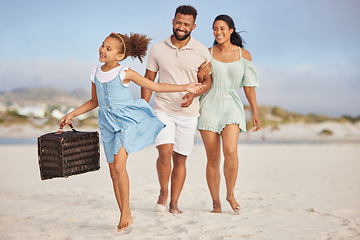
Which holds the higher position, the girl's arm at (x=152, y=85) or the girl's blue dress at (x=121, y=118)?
the girl's arm at (x=152, y=85)

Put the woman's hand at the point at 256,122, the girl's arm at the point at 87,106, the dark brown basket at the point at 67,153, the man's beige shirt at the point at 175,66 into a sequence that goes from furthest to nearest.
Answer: the woman's hand at the point at 256,122, the man's beige shirt at the point at 175,66, the girl's arm at the point at 87,106, the dark brown basket at the point at 67,153

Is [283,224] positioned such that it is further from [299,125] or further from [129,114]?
[299,125]

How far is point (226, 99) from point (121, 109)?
1.28 meters

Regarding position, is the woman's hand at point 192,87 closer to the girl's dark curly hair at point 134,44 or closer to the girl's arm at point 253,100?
the girl's dark curly hair at point 134,44

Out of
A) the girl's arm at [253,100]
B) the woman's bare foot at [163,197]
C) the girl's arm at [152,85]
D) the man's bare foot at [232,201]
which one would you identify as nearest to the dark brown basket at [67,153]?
the girl's arm at [152,85]

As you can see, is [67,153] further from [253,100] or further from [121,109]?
[253,100]

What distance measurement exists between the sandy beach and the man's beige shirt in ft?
3.64

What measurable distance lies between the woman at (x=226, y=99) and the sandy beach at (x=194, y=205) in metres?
0.58

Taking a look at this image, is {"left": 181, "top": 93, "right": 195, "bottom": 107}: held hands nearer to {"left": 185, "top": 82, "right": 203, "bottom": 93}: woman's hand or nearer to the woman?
the woman

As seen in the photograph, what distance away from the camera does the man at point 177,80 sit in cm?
468

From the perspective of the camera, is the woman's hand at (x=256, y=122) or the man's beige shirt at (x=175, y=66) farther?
the woman's hand at (x=256, y=122)

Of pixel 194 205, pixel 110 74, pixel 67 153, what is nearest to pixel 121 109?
pixel 110 74

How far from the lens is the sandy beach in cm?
420

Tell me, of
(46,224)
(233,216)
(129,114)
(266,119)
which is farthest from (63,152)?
(266,119)
